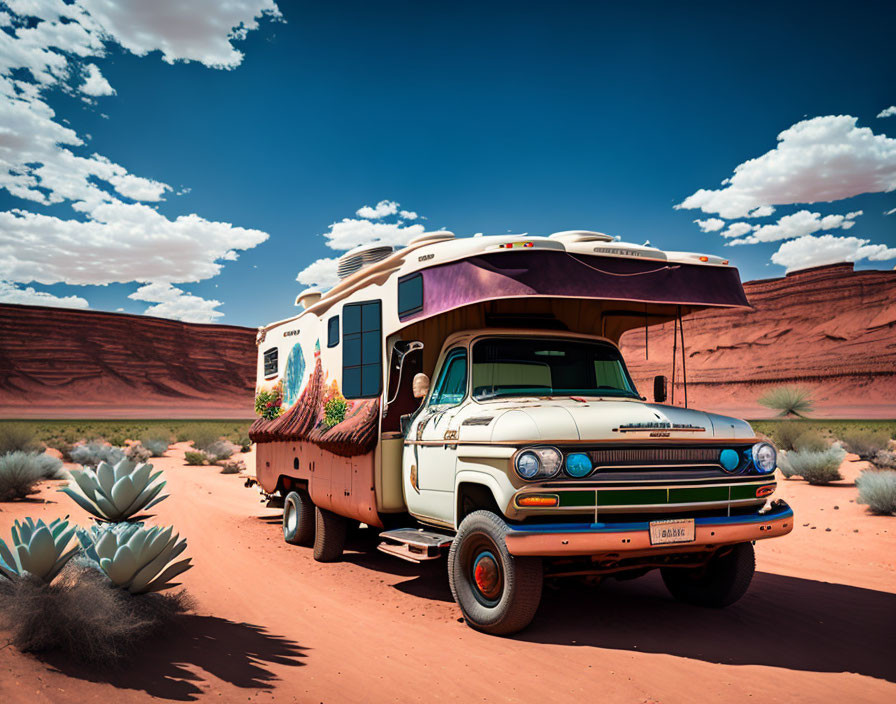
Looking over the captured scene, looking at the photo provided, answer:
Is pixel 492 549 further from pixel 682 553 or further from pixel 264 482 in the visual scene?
pixel 264 482

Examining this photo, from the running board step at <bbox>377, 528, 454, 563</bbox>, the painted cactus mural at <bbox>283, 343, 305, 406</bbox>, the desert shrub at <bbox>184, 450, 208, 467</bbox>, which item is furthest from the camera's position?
the desert shrub at <bbox>184, 450, 208, 467</bbox>

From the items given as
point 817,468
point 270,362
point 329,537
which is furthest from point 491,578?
point 817,468

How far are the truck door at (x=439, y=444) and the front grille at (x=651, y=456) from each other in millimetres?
1398

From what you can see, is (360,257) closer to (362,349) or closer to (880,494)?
(362,349)

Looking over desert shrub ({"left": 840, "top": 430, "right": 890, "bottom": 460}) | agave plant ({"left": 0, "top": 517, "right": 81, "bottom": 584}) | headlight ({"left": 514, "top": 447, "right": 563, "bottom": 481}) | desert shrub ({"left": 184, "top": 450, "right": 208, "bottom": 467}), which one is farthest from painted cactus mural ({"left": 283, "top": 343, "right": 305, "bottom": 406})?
desert shrub ({"left": 840, "top": 430, "right": 890, "bottom": 460})

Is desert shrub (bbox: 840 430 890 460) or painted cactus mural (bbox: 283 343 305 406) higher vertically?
painted cactus mural (bbox: 283 343 305 406)

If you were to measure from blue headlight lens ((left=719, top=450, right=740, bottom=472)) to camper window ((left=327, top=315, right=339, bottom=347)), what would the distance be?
5.02 m

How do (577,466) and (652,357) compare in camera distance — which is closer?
(577,466)

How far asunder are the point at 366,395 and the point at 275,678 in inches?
149

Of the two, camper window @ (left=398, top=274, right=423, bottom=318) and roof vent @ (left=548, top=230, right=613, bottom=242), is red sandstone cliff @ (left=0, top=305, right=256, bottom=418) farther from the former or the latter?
roof vent @ (left=548, top=230, right=613, bottom=242)

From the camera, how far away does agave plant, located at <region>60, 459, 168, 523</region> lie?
20.0ft

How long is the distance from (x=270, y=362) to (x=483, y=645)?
24.8ft

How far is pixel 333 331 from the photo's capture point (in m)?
9.20

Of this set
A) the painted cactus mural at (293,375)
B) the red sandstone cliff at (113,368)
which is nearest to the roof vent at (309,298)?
the painted cactus mural at (293,375)
